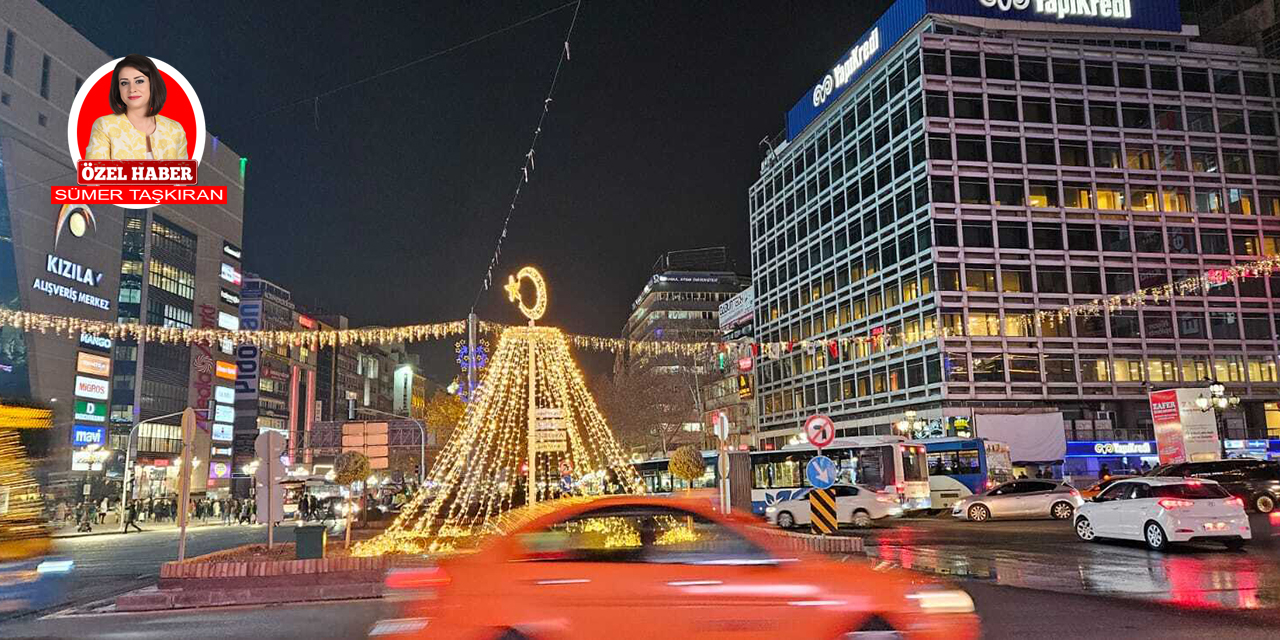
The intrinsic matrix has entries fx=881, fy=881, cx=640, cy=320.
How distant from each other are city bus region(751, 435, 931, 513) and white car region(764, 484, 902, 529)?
0.89 metres

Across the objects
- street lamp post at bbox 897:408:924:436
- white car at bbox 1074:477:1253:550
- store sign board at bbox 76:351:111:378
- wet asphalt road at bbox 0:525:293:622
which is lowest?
wet asphalt road at bbox 0:525:293:622

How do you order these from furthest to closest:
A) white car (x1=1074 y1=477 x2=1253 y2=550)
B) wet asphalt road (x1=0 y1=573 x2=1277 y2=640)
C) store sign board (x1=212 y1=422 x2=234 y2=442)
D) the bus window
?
1. store sign board (x1=212 y1=422 x2=234 y2=442)
2. the bus window
3. white car (x1=1074 y1=477 x2=1253 y2=550)
4. wet asphalt road (x1=0 y1=573 x2=1277 y2=640)

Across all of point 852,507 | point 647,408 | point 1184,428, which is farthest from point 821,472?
point 647,408

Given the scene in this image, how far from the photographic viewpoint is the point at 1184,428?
36.8m

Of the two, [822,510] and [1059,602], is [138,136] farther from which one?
[1059,602]

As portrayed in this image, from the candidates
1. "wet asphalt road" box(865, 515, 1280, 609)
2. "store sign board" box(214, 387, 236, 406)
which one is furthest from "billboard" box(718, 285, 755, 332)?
"wet asphalt road" box(865, 515, 1280, 609)

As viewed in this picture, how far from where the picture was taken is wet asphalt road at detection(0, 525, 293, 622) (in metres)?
15.8

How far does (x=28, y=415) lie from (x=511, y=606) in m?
4.19

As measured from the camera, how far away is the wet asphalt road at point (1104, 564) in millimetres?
Result: 12242

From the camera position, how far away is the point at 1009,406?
54.3 metres

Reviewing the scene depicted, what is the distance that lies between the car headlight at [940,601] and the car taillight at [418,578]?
4.08 meters

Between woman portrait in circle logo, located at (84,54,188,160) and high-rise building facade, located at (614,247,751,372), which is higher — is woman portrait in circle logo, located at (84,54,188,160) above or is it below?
below

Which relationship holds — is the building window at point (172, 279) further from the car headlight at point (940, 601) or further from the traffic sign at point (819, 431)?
the car headlight at point (940, 601)

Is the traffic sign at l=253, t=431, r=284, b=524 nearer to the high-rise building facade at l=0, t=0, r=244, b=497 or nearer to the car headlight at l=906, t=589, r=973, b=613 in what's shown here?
the car headlight at l=906, t=589, r=973, b=613
